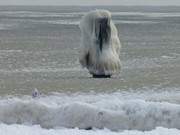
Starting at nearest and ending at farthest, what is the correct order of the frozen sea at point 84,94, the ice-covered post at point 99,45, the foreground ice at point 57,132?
the foreground ice at point 57,132, the frozen sea at point 84,94, the ice-covered post at point 99,45

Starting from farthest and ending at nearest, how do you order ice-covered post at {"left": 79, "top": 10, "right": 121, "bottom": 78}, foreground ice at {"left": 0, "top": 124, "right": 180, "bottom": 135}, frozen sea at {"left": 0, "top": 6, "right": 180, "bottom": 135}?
ice-covered post at {"left": 79, "top": 10, "right": 121, "bottom": 78}, frozen sea at {"left": 0, "top": 6, "right": 180, "bottom": 135}, foreground ice at {"left": 0, "top": 124, "right": 180, "bottom": 135}

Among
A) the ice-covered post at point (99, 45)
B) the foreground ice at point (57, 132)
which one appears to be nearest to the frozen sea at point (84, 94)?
the foreground ice at point (57, 132)

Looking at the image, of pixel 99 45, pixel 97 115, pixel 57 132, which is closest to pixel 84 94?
pixel 99 45

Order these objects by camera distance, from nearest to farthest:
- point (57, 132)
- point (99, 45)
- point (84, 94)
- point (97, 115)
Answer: point (57, 132) < point (97, 115) < point (84, 94) < point (99, 45)

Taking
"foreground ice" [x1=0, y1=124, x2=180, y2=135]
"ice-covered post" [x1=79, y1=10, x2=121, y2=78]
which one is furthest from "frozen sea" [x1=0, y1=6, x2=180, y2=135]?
"ice-covered post" [x1=79, y1=10, x2=121, y2=78]

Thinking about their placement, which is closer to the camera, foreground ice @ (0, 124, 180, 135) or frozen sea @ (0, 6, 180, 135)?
foreground ice @ (0, 124, 180, 135)

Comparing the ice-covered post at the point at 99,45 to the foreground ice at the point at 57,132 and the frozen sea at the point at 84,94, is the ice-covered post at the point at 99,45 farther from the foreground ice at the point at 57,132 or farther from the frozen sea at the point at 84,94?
the foreground ice at the point at 57,132

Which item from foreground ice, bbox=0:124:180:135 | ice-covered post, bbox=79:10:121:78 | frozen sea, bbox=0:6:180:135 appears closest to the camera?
foreground ice, bbox=0:124:180:135

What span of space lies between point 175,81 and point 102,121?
8132 mm

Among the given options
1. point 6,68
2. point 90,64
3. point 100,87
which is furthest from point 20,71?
point 100,87

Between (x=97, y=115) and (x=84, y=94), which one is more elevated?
(x=97, y=115)

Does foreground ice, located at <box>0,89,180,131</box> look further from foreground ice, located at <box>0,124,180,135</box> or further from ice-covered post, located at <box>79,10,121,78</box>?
ice-covered post, located at <box>79,10,121,78</box>

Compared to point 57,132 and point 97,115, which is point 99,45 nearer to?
point 97,115

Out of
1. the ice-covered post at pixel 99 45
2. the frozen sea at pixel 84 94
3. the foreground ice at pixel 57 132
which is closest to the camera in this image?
the foreground ice at pixel 57 132
